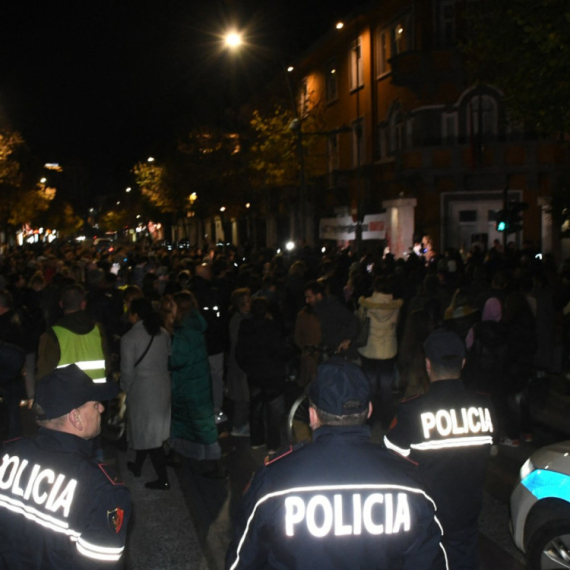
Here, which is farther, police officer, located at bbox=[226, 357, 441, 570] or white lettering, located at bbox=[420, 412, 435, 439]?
white lettering, located at bbox=[420, 412, 435, 439]

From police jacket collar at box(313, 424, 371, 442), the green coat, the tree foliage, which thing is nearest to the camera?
police jacket collar at box(313, 424, 371, 442)

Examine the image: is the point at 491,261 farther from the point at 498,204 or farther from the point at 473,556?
the point at 473,556

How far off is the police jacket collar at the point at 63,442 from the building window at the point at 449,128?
79.3ft

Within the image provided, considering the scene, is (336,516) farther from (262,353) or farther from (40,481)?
(262,353)

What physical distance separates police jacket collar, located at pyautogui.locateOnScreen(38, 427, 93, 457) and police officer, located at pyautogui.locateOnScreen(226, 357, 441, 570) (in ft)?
2.33

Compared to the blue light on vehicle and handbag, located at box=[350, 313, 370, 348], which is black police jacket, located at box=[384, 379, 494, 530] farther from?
handbag, located at box=[350, 313, 370, 348]

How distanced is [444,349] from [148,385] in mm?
3853

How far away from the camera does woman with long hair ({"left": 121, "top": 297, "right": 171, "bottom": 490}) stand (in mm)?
7629

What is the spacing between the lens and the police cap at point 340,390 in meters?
2.95

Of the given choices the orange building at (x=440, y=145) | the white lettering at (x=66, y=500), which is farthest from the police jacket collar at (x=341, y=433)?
the orange building at (x=440, y=145)

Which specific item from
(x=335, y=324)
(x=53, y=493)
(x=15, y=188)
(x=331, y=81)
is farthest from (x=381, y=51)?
(x=53, y=493)

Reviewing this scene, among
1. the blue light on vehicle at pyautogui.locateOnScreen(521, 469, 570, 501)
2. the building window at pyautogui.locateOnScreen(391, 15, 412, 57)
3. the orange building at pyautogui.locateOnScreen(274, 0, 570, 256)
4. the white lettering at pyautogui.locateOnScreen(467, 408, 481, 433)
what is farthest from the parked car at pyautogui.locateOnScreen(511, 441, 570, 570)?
the building window at pyautogui.locateOnScreen(391, 15, 412, 57)

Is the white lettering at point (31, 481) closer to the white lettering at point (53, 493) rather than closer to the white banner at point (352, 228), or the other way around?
the white lettering at point (53, 493)

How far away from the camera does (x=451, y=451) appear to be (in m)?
4.22
